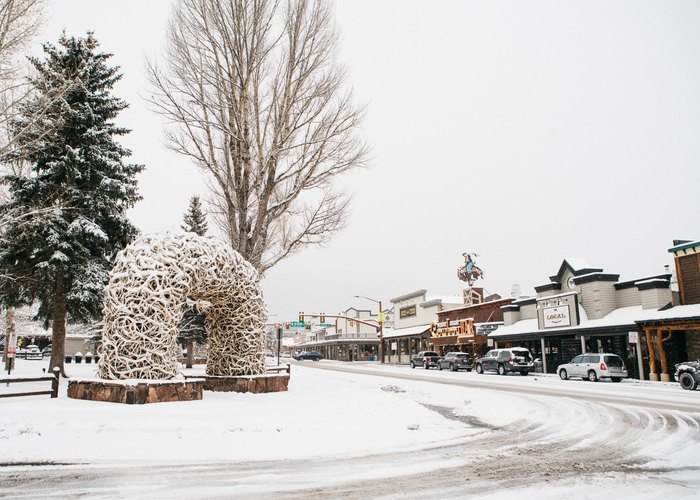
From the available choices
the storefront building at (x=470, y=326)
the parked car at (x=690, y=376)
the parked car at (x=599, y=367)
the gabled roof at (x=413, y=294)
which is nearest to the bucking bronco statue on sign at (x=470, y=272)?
the storefront building at (x=470, y=326)

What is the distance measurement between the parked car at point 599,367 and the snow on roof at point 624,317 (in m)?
2.28

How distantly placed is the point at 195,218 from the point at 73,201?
16.6 meters

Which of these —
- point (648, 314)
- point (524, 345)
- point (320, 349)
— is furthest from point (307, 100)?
point (320, 349)

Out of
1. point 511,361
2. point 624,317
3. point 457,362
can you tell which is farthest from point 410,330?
point 624,317

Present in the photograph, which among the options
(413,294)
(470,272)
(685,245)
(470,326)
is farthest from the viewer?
(413,294)

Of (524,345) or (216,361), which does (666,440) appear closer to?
(216,361)

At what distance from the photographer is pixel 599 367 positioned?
2452 cm

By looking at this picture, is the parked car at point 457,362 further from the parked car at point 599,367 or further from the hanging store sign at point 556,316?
the parked car at point 599,367

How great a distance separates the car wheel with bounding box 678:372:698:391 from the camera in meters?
19.0

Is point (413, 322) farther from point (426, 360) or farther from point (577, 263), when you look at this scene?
point (577, 263)

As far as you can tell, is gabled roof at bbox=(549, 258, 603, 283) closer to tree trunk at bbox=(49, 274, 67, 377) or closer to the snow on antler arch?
the snow on antler arch

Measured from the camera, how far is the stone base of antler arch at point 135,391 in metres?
10.5

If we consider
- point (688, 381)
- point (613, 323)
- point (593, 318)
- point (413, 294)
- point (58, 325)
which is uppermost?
point (413, 294)

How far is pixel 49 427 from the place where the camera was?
825 cm
